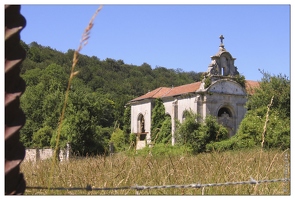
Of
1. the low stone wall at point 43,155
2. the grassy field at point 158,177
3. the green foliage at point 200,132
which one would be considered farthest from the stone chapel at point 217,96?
the grassy field at point 158,177

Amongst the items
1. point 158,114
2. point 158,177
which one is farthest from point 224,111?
point 158,177

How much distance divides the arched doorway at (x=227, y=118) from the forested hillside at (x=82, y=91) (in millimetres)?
9608

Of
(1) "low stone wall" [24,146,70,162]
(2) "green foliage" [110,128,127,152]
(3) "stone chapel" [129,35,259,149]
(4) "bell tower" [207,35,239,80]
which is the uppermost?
(4) "bell tower" [207,35,239,80]

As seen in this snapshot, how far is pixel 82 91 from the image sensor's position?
30109mm

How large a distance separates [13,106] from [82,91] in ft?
94.7

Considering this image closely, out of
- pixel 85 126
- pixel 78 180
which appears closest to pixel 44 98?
pixel 85 126

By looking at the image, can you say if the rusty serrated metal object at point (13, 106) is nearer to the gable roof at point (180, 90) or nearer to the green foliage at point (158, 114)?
the gable roof at point (180, 90)

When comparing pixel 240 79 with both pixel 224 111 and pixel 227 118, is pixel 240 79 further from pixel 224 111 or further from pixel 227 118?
pixel 227 118

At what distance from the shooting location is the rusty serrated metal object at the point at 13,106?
5.29 ft

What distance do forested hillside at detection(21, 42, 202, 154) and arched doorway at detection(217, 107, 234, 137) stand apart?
31.5ft

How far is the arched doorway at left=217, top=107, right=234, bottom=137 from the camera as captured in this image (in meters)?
30.3

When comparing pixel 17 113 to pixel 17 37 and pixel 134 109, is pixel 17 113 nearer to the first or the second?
pixel 17 37

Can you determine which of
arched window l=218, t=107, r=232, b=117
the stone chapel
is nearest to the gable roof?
the stone chapel

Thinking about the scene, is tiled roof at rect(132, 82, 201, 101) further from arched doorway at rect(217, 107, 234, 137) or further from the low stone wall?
the low stone wall
